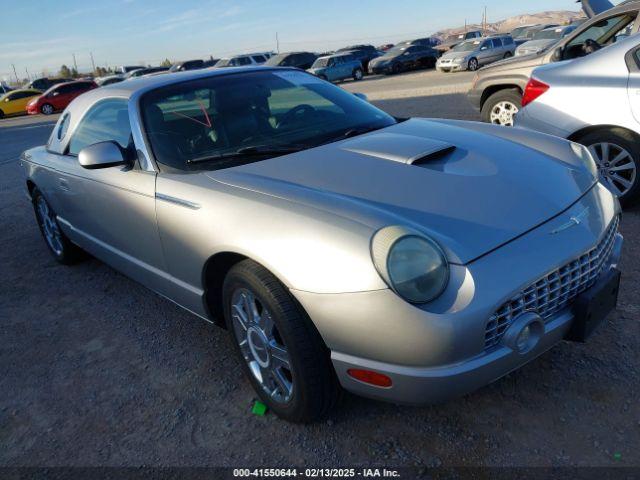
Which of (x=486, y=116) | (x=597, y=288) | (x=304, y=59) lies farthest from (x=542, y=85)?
(x=304, y=59)

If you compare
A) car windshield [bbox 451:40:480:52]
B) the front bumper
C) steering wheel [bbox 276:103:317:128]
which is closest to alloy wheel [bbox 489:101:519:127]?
steering wheel [bbox 276:103:317:128]

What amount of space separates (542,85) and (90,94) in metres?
3.72

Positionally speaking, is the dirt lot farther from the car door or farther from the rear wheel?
the rear wheel

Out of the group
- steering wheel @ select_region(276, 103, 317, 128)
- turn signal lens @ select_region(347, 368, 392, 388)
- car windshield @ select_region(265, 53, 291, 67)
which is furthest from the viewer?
car windshield @ select_region(265, 53, 291, 67)

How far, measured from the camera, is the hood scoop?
2566mm

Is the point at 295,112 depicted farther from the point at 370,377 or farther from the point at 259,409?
the point at 370,377

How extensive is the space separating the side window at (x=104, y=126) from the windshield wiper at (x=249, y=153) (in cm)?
59

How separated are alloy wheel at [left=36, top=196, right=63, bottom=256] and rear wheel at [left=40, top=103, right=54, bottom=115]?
24641 mm

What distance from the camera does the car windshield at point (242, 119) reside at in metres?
2.88

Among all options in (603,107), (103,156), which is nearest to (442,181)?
(103,156)

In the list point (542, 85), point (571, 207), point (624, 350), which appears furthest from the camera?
point (542, 85)

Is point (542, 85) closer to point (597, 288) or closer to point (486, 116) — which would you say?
point (486, 116)

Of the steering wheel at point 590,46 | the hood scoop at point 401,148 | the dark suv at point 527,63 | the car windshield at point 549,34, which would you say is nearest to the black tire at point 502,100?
the dark suv at point 527,63

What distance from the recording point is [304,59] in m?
29.8
